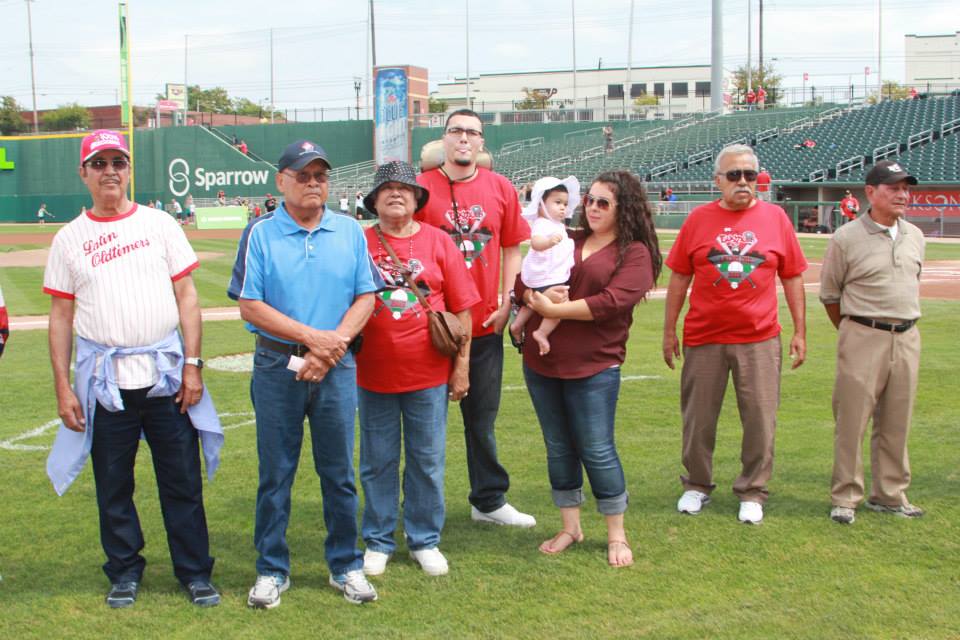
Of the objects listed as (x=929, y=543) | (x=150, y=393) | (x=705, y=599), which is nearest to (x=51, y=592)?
(x=150, y=393)

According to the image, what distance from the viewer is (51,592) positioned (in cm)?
450

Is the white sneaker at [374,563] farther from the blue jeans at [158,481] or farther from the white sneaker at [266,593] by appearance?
the blue jeans at [158,481]

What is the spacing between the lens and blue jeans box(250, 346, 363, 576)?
168 inches

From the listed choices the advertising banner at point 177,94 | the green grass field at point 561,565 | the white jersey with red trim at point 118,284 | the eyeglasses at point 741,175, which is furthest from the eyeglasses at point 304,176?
the advertising banner at point 177,94

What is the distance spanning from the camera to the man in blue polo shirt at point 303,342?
4.18 metres

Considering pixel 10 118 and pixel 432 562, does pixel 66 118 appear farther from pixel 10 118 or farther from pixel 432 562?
pixel 432 562

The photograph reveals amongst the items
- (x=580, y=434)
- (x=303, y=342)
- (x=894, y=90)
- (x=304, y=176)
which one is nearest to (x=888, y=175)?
Result: (x=580, y=434)

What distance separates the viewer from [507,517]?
547cm

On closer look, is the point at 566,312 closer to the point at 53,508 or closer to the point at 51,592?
the point at 51,592

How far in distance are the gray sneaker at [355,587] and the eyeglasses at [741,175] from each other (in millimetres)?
2799

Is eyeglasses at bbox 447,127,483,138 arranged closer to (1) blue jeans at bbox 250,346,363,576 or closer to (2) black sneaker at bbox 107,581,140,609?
(1) blue jeans at bbox 250,346,363,576

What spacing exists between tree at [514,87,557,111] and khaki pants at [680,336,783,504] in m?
67.2

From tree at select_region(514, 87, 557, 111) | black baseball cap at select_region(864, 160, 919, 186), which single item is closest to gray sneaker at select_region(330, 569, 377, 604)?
black baseball cap at select_region(864, 160, 919, 186)

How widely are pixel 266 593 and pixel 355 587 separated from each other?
1.26 ft
